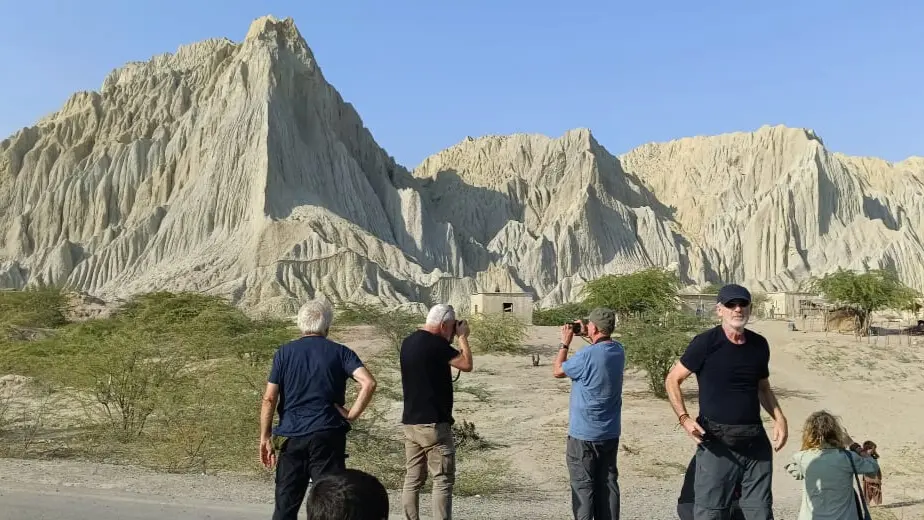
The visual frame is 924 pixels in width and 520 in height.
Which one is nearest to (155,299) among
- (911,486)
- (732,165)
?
(911,486)

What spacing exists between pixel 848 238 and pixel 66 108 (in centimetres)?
7785

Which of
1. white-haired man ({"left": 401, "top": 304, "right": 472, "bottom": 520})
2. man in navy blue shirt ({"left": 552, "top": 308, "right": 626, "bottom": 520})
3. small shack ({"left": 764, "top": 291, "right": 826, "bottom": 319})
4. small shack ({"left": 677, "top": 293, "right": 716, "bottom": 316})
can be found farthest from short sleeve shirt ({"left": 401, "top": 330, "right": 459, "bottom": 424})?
small shack ({"left": 764, "top": 291, "right": 826, "bottom": 319})

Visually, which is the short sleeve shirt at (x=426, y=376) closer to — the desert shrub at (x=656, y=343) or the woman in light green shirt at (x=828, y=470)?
the woman in light green shirt at (x=828, y=470)

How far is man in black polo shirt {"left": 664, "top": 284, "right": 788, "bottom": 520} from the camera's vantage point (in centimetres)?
516

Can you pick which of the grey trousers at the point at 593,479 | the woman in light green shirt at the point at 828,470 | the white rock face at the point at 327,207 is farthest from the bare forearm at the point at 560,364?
the white rock face at the point at 327,207

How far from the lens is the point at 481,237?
9081cm

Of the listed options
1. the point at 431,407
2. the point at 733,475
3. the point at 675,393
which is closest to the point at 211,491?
the point at 431,407

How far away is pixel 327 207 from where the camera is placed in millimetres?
66750

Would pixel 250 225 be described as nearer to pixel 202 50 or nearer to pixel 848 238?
pixel 202 50

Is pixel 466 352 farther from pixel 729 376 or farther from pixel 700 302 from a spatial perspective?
pixel 700 302

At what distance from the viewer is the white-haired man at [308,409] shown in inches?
207

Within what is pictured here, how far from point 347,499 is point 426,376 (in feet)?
10.2

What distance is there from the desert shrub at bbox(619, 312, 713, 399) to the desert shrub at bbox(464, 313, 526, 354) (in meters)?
9.97

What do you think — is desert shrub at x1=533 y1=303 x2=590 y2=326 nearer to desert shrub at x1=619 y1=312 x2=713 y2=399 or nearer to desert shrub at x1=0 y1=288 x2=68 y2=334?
desert shrub at x1=0 y1=288 x2=68 y2=334
